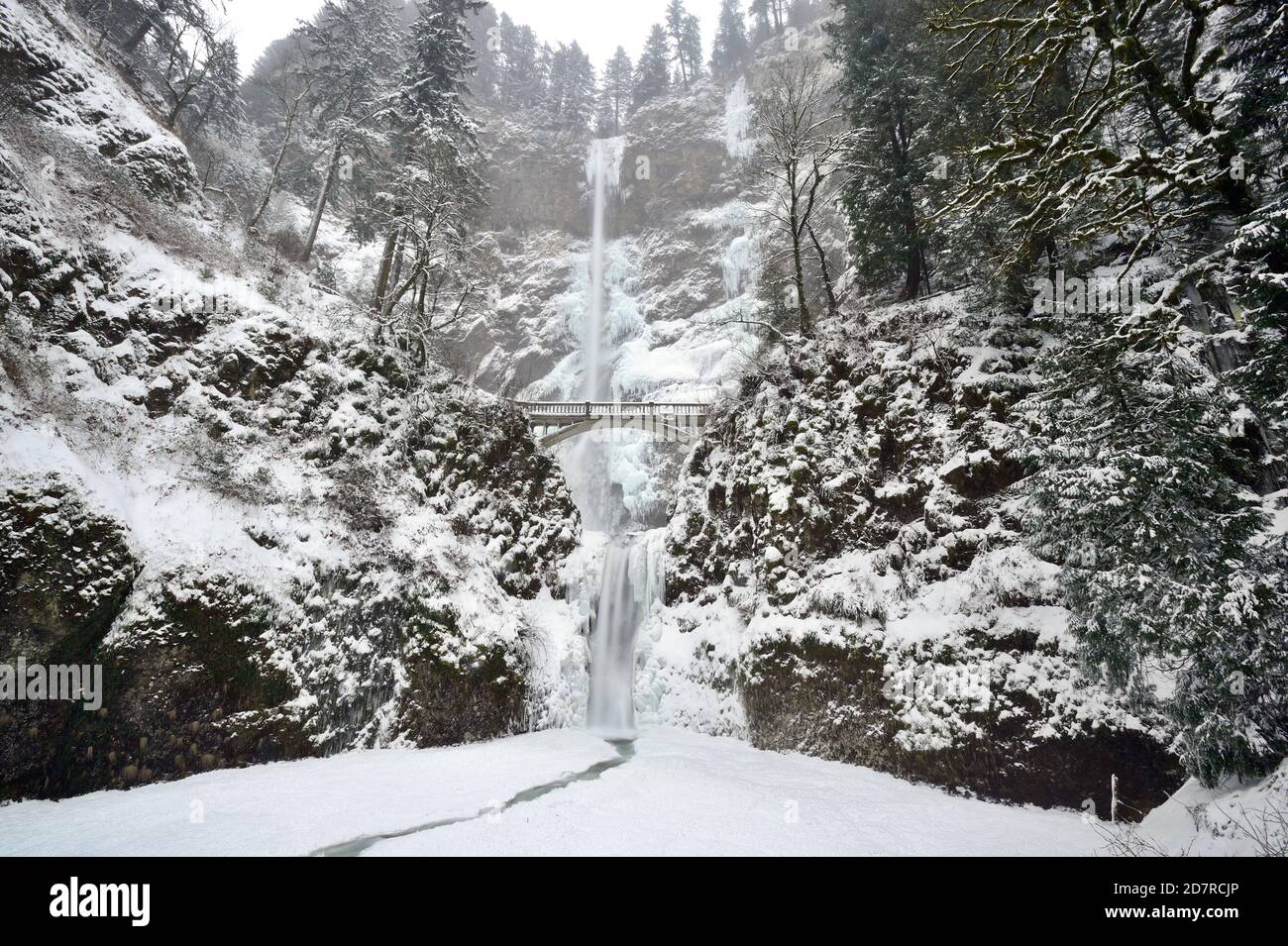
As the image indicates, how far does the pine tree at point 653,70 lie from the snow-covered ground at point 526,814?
6497 centimetres

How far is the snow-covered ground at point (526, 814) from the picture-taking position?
5160 mm

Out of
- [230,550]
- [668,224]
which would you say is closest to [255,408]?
[230,550]

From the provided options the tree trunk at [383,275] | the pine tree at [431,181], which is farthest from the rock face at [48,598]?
the tree trunk at [383,275]

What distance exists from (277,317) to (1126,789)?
17370 mm

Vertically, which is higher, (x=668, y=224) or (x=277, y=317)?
(x=668, y=224)

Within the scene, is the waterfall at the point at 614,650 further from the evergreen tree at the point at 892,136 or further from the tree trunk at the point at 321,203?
the tree trunk at the point at 321,203

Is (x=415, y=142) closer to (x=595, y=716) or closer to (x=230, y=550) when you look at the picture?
(x=230, y=550)

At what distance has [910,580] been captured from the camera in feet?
34.4

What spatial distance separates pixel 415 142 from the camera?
17328 mm

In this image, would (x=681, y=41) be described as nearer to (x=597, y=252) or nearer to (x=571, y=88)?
(x=571, y=88)

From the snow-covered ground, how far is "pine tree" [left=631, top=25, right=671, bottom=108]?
6497 centimetres

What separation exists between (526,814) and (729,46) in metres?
74.1

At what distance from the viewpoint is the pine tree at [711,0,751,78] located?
2306 inches
